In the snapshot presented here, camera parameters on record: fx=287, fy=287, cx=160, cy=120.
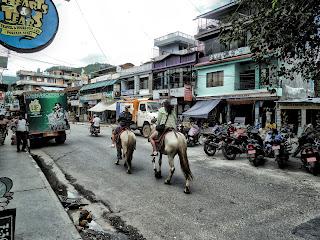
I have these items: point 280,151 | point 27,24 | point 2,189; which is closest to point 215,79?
point 280,151

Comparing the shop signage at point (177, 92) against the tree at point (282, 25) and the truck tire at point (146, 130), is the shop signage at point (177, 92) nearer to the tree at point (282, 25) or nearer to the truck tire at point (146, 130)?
the truck tire at point (146, 130)

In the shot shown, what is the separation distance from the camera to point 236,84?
83.0ft

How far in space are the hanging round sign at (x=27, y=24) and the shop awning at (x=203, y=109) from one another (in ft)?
67.2

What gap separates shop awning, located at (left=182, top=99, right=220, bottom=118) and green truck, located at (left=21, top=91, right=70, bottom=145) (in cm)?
1178

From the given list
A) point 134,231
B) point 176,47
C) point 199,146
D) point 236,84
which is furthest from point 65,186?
point 176,47

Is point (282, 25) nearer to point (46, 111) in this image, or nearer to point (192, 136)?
point (192, 136)

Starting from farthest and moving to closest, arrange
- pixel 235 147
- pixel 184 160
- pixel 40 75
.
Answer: pixel 40 75 < pixel 235 147 < pixel 184 160

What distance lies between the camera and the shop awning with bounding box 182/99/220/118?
24316 millimetres

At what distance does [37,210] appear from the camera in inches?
219

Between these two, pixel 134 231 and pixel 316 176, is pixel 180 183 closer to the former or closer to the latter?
pixel 134 231

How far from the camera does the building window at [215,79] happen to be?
26.7 m

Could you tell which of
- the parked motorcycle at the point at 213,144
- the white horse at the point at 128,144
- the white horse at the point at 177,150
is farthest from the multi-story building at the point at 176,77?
the white horse at the point at 177,150

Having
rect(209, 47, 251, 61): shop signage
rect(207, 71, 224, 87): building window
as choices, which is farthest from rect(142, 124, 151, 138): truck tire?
rect(209, 47, 251, 61): shop signage

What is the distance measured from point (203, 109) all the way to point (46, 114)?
13775 mm
